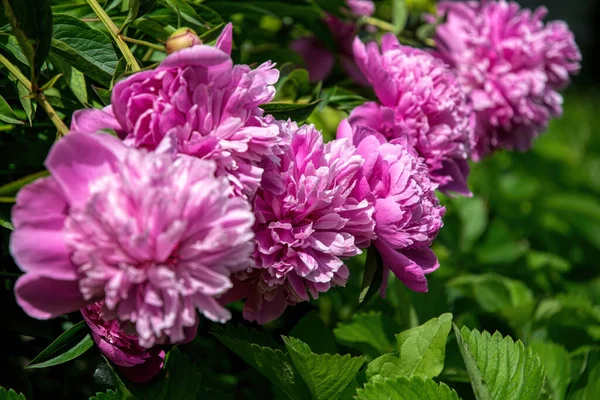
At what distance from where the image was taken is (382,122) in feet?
2.80

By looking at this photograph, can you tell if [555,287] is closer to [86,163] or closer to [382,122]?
[382,122]

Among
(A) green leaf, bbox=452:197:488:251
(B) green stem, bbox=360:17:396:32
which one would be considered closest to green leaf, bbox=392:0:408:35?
(B) green stem, bbox=360:17:396:32

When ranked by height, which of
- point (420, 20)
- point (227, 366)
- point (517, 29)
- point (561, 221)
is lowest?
point (561, 221)

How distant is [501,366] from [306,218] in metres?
0.28

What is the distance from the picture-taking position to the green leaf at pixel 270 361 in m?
0.69

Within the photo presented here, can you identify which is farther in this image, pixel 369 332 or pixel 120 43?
pixel 369 332

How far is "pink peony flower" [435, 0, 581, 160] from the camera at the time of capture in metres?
1.13

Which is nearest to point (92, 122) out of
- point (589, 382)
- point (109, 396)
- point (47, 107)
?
point (47, 107)

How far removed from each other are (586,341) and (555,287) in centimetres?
42

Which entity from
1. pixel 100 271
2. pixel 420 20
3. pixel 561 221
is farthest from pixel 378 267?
pixel 561 221

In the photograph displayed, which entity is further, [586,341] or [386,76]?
[586,341]

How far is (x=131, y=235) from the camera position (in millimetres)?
494

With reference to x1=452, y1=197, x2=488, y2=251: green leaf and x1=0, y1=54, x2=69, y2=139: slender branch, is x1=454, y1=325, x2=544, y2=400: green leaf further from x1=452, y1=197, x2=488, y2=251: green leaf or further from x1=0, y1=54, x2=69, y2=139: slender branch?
x1=452, y1=197, x2=488, y2=251: green leaf

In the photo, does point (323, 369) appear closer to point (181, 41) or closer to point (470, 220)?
point (181, 41)
